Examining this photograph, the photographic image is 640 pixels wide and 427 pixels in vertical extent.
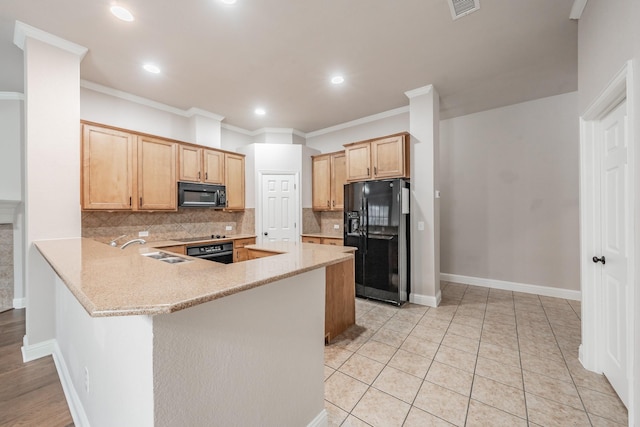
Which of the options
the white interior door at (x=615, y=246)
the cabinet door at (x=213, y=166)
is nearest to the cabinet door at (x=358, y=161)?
the cabinet door at (x=213, y=166)

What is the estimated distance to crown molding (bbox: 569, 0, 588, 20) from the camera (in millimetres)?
2037

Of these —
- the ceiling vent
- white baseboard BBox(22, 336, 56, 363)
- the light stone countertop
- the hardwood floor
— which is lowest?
the hardwood floor

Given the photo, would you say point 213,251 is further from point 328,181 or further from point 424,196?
point 424,196

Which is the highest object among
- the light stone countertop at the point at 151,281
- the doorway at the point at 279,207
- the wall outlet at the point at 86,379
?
the doorway at the point at 279,207

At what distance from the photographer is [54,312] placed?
96.0 inches

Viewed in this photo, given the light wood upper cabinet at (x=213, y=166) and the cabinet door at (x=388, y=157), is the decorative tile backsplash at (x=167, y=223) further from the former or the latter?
the cabinet door at (x=388, y=157)

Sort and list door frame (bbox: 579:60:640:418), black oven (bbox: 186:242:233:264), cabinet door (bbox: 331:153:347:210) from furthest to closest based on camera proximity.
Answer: cabinet door (bbox: 331:153:347:210) < black oven (bbox: 186:242:233:264) < door frame (bbox: 579:60:640:418)

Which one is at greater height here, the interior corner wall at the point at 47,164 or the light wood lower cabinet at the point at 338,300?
the interior corner wall at the point at 47,164

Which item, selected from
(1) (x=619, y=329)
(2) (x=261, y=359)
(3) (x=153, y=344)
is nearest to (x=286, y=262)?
(2) (x=261, y=359)

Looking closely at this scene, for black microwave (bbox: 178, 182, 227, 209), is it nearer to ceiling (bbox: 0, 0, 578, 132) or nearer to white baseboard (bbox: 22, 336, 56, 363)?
ceiling (bbox: 0, 0, 578, 132)

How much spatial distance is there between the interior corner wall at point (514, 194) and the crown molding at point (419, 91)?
1406 millimetres

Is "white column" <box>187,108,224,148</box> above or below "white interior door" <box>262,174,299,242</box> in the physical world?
above

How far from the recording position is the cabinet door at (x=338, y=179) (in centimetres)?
469

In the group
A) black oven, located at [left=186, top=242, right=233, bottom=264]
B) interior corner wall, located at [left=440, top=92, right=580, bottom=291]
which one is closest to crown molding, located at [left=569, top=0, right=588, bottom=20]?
interior corner wall, located at [left=440, top=92, right=580, bottom=291]
